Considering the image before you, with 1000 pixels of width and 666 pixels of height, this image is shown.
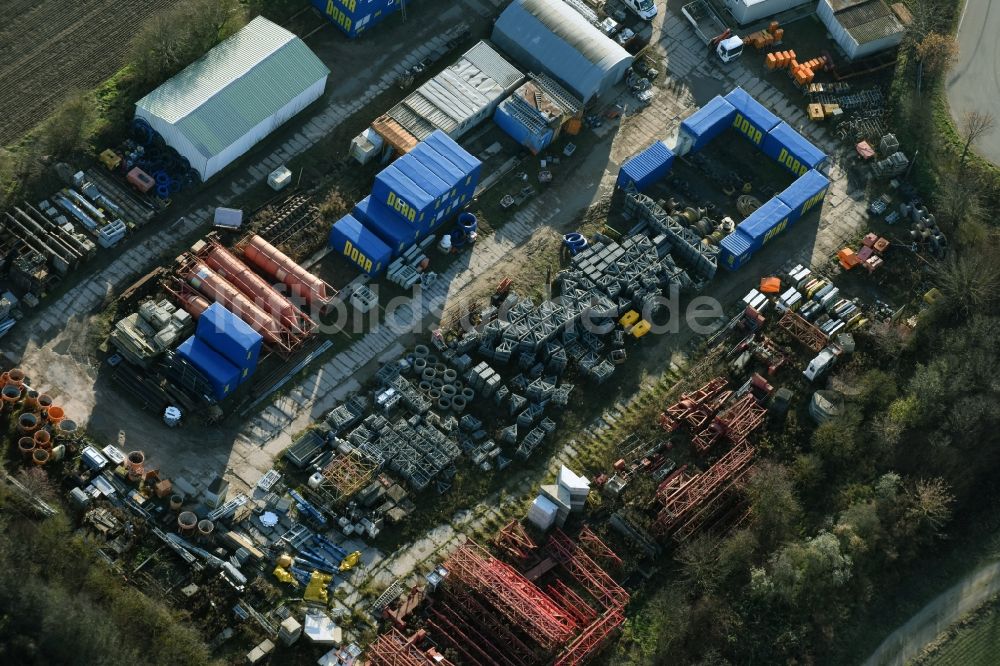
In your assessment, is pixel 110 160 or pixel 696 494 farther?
pixel 110 160

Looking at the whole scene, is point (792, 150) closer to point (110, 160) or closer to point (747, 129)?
point (747, 129)

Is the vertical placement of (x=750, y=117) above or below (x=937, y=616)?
above

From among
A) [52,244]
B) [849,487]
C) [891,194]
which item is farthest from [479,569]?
[891,194]

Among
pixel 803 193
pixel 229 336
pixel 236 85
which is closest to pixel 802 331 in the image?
pixel 803 193

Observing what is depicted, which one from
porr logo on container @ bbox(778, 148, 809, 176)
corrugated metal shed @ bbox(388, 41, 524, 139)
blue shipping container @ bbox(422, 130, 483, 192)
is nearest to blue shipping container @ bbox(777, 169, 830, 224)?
porr logo on container @ bbox(778, 148, 809, 176)

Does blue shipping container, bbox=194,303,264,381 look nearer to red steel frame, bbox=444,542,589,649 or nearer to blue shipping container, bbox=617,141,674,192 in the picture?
red steel frame, bbox=444,542,589,649

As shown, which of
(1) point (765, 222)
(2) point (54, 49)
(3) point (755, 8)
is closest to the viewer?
(1) point (765, 222)

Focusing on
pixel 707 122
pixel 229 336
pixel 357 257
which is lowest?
→ pixel 229 336
